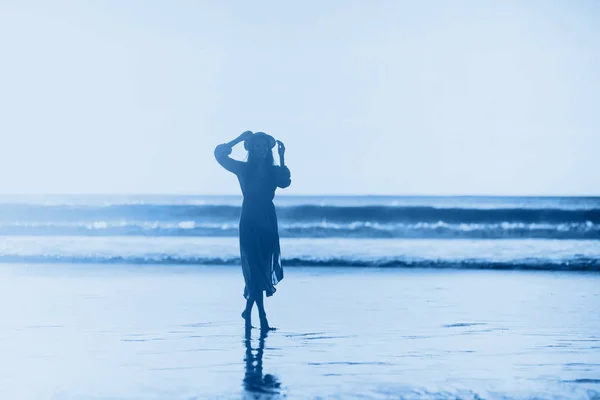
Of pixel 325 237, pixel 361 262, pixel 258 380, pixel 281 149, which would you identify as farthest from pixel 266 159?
Result: pixel 325 237

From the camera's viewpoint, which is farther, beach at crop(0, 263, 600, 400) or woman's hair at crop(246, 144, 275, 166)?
woman's hair at crop(246, 144, 275, 166)

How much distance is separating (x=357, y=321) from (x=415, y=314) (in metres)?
0.72

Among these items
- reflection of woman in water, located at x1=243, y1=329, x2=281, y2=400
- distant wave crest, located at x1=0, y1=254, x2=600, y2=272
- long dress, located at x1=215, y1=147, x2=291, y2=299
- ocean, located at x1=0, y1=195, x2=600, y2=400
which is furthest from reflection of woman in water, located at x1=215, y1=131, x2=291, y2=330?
distant wave crest, located at x1=0, y1=254, x2=600, y2=272

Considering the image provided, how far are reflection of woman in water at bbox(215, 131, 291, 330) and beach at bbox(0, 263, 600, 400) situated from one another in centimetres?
44

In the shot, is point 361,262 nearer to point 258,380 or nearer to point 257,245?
point 257,245

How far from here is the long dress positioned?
651 cm

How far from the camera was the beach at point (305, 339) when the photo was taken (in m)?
4.70

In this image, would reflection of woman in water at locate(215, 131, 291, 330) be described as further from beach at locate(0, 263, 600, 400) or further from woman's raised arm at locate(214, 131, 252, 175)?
beach at locate(0, 263, 600, 400)

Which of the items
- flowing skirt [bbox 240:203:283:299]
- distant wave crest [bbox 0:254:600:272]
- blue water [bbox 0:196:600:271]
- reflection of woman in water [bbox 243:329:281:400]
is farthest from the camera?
blue water [bbox 0:196:600:271]

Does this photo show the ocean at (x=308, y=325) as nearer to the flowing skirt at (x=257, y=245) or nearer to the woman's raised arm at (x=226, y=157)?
the flowing skirt at (x=257, y=245)

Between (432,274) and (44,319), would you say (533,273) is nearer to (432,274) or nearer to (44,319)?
(432,274)

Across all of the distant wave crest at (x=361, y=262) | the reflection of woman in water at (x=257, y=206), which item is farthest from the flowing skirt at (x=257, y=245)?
the distant wave crest at (x=361, y=262)

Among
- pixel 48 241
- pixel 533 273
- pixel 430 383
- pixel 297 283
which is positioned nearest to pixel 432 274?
pixel 533 273

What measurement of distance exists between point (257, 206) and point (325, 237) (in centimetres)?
1410
